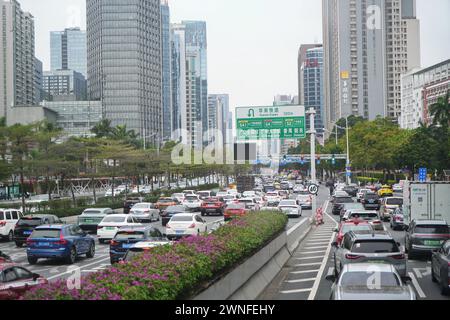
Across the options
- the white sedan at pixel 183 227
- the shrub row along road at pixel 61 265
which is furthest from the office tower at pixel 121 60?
the shrub row along road at pixel 61 265

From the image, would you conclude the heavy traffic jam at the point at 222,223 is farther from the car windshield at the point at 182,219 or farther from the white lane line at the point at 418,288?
the white lane line at the point at 418,288

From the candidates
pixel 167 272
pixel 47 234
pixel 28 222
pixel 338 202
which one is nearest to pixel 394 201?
pixel 338 202

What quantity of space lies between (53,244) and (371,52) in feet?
578

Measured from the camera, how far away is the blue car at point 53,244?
22.4 meters

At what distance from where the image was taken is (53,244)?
2245 cm

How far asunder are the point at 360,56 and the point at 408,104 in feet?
65.4

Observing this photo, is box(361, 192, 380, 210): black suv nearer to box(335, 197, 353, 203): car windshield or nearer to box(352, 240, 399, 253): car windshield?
box(335, 197, 353, 203): car windshield

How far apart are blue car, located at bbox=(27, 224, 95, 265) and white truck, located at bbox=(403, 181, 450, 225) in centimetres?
1602

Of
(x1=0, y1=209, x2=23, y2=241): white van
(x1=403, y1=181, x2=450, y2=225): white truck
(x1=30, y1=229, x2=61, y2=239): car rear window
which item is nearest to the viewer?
(x1=30, y1=229, x2=61, y2=239): car rear window

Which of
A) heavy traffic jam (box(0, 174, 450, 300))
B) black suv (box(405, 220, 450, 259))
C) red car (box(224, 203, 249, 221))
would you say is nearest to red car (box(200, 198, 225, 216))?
heavy traffic jam (box(0, 174, 450, 300))

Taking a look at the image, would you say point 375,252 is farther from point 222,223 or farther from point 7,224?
point 7,224

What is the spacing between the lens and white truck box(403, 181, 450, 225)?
3034cm

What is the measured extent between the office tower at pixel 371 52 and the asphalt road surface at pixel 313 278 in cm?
16410

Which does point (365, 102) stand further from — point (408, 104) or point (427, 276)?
point (427, 276)
